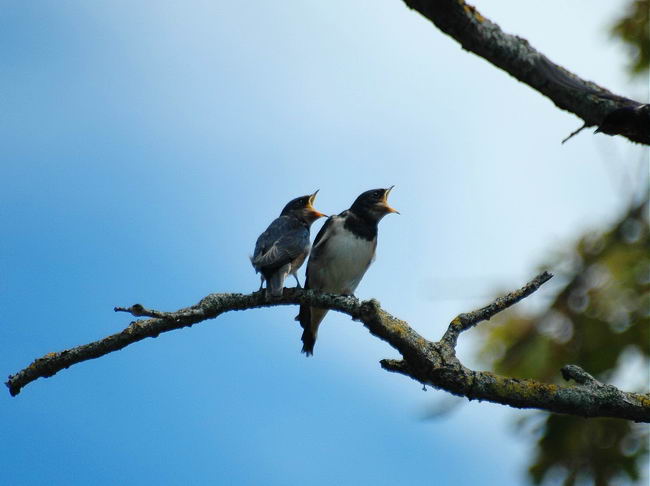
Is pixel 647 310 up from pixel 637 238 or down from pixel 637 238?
down

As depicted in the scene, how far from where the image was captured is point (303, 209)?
8.03 metres

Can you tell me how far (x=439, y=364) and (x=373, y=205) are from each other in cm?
415

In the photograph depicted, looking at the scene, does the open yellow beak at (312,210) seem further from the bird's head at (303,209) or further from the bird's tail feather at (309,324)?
the bird's tail feather at (309,324)

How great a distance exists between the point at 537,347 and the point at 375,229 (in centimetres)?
211

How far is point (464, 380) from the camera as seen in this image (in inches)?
170

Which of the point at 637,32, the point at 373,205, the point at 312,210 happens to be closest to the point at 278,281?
the point at 312,210

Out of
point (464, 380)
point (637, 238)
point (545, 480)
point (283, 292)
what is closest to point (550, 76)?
point (464, 380)

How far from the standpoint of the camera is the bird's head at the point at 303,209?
7.95m

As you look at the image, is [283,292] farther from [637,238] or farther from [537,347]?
[637,238]

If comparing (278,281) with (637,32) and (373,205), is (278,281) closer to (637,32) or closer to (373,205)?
(373,205)

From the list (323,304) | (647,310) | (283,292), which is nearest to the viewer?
(323,304)

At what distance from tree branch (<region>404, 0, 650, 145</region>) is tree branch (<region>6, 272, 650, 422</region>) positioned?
132 centimetres

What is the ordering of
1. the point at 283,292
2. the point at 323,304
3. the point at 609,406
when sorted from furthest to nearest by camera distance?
the point at 283,292 < the point at 323,304 < the point at 609,406

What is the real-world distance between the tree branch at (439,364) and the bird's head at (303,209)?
2.88m
